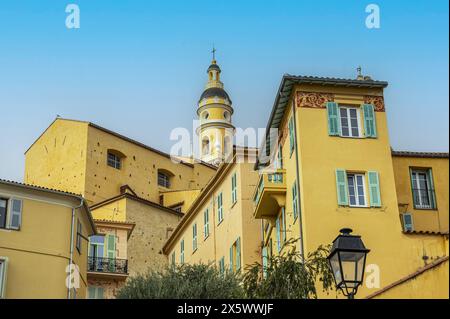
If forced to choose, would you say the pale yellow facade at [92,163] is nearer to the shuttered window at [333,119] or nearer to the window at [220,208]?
the window at [220,208]

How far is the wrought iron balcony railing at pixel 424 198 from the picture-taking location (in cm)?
2825

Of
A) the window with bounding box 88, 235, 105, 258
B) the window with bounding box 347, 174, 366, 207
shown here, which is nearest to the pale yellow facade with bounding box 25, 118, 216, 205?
the window with bounding box 88, 235, 105, 258

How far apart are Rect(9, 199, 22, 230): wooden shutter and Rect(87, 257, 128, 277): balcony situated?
400 inches

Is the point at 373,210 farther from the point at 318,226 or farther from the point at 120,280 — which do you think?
the point at 120,280

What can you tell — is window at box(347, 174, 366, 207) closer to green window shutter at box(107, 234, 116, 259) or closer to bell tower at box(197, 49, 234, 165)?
green window shutter at box(107, 234, 116, 259)

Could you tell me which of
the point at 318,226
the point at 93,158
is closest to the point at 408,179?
the point at 318,226

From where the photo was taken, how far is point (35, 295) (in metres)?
30.6

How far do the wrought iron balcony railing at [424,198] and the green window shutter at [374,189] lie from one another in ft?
7.36

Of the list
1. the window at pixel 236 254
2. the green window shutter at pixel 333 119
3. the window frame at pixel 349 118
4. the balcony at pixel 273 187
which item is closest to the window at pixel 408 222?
the window frame at pixel 349 118

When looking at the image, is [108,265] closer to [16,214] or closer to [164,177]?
[16,214]

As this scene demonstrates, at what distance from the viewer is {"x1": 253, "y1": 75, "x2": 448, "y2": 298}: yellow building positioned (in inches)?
1010

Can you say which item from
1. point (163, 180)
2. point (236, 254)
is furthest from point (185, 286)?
point (163, 180)

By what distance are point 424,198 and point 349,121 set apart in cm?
386
